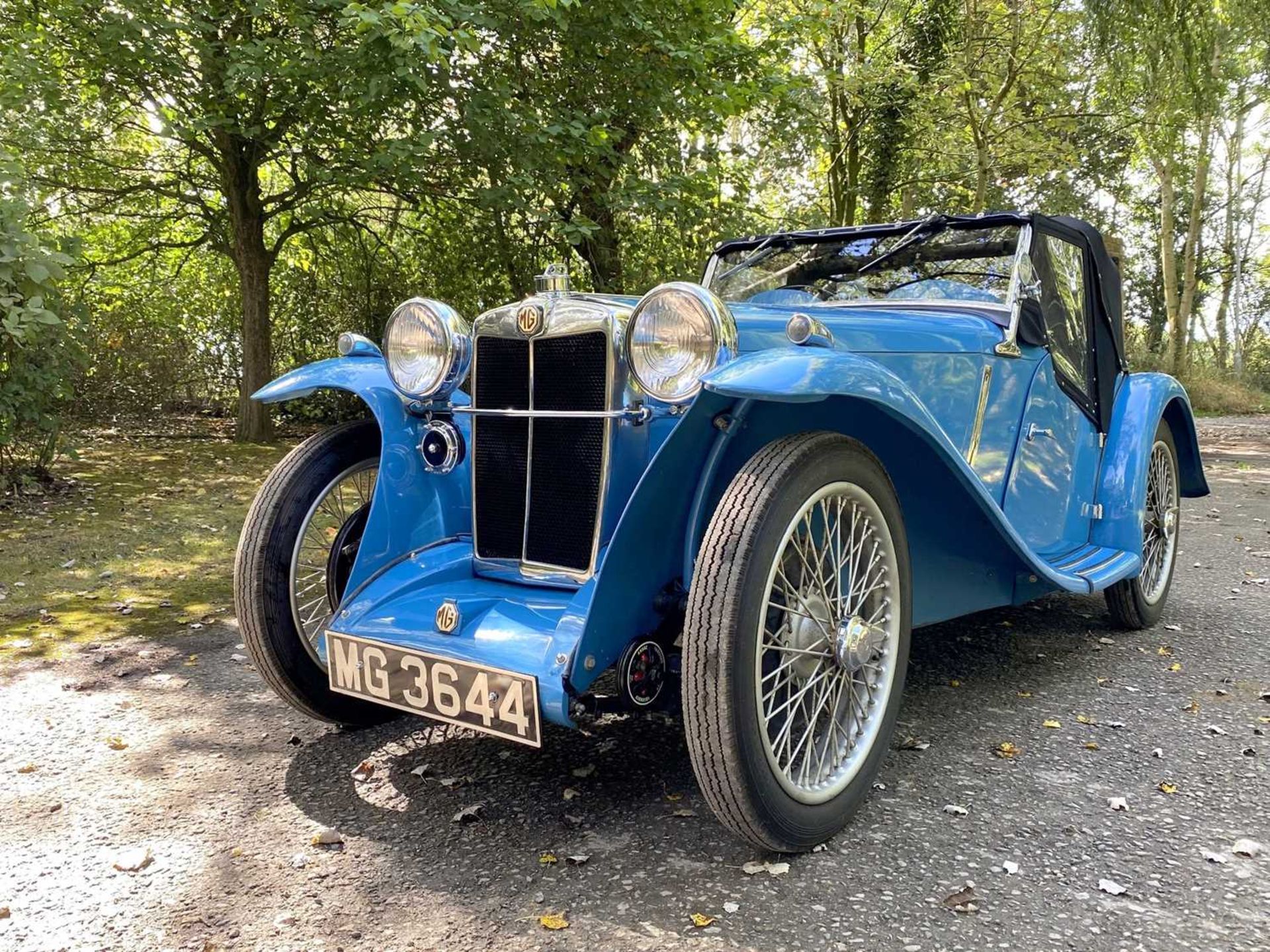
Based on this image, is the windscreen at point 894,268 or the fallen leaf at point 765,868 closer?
the fallen leaf at point 765,868

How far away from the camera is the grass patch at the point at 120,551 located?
14.0 feet

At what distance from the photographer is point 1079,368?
157 inches

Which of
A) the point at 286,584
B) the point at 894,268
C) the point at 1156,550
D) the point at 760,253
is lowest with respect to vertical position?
the point at 1156,550

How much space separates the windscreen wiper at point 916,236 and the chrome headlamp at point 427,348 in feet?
6.09

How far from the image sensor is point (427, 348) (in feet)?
9.57

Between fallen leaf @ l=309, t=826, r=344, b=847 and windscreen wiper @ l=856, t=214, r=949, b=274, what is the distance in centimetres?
293

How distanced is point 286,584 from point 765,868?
5.39 ft

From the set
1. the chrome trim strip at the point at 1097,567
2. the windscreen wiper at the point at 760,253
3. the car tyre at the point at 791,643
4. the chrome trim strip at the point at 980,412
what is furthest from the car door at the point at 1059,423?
the car tyre at the point at 791,643

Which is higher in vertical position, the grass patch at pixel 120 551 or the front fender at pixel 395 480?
the front fender at pixel 395 480

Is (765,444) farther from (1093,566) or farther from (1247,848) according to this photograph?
(1093,566)

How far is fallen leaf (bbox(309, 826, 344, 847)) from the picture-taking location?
2320mm

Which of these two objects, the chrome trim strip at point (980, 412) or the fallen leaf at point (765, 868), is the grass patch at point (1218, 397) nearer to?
the chrome trim strip at point (980, 412)

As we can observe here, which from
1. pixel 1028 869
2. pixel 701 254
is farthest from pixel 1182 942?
pixel 701 254

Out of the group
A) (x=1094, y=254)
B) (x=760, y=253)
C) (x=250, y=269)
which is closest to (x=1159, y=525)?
(x=1094, y=254)
